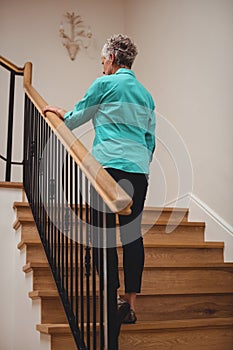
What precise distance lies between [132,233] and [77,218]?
32 cm

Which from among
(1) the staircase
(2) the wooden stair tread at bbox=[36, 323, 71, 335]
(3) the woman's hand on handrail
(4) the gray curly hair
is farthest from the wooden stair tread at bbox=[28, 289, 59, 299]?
(4) the gray curly hair

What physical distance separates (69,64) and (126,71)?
3.39 m

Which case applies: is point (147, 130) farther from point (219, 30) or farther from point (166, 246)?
point (219, 30)

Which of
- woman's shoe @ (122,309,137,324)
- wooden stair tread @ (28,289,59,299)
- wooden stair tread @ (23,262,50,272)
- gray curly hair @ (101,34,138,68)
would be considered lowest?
woman's shoe @ (122,309,137,324)

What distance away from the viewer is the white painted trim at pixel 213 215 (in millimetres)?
3906

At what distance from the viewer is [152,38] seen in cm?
541

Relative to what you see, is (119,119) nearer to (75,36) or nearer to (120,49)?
(120,49)

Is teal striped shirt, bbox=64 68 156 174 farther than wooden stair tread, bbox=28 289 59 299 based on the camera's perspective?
No

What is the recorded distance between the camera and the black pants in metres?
2.55

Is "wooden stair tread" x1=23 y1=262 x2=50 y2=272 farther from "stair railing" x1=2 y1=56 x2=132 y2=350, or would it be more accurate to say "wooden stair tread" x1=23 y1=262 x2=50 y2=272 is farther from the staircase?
"stair railing" x1=2 y1=56 x2=132 y2=350

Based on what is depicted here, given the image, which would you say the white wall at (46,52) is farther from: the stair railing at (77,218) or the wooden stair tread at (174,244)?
the wooden stair tread at (174,244)

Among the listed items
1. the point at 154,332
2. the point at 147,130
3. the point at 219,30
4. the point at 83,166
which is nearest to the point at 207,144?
the point at 219,30

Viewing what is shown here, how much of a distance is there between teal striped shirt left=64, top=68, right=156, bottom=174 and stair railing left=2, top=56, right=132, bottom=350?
0.54ft

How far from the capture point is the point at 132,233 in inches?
103
